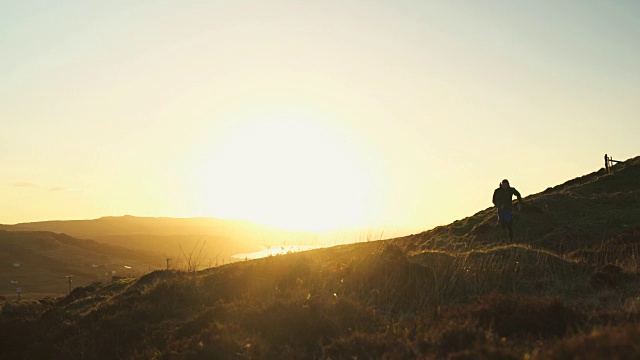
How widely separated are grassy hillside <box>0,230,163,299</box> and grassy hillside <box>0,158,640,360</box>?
83958 mm

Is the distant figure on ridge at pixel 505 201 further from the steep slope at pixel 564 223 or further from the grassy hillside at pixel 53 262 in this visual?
the grassy hillside at pixel 53 262

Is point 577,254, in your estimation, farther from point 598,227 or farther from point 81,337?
point 81,337

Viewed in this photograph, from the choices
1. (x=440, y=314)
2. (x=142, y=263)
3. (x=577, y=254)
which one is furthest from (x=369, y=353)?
(x=142, y=263)

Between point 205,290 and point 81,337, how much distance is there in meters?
3.18

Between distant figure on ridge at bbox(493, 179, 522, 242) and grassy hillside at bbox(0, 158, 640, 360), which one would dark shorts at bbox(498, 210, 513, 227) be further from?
grassy hillside at bbox(0, 158, 640, 360)

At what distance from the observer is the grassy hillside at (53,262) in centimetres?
9750

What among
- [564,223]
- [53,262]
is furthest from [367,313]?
[53,262]

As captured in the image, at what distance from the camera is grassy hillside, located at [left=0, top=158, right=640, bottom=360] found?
7.05 m

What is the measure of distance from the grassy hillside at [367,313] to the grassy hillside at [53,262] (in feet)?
275

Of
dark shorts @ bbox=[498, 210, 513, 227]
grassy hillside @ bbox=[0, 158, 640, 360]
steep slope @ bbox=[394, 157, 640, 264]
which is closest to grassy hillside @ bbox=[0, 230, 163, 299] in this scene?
steep slope @ bbox=[394, 157, 640, 264]

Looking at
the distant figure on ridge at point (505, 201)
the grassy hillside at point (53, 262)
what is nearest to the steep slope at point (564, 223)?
the distant figure on ridge at point (505, 201)

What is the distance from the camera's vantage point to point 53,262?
118 metres

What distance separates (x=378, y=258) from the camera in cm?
1381

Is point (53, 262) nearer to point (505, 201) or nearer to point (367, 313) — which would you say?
point (505, 201)
